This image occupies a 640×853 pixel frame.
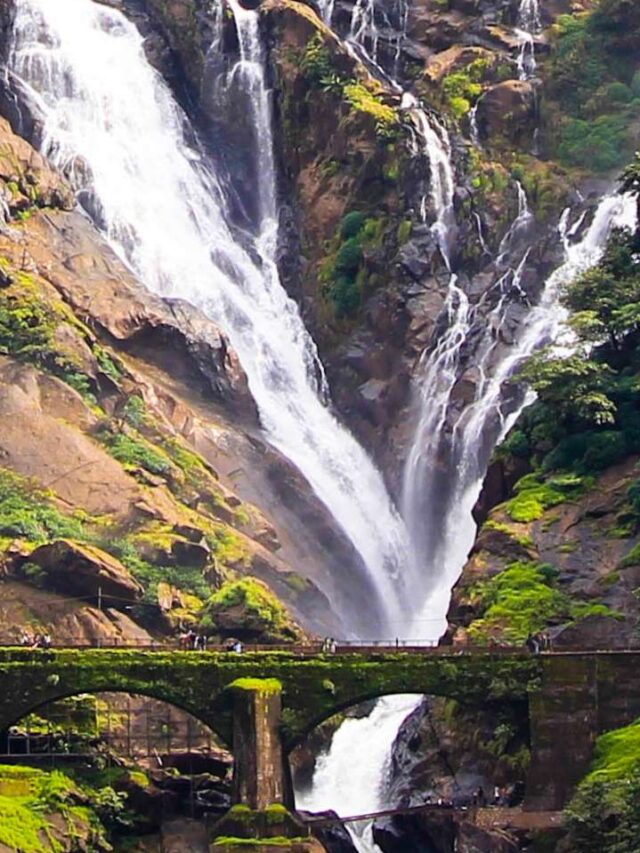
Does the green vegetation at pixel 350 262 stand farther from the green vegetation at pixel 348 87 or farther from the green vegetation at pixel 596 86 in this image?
the green vegetation at pixel 596 86

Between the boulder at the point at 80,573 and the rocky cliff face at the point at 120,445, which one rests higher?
the rocky cliff face at the point at 120,445

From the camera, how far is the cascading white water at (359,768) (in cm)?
8756

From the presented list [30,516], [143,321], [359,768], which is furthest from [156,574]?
[143,321]

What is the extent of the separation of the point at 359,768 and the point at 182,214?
42555mm

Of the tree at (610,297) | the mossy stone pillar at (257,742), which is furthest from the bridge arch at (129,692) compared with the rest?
the tree at (610,297)

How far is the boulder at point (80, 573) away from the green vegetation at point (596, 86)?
42.3 metres

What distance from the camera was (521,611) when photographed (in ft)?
284

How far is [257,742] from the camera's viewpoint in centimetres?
7875

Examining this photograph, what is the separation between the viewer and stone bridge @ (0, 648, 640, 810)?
79.0 meters

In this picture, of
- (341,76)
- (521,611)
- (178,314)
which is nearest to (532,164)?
(341,76)

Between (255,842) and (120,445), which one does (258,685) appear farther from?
(120,445)

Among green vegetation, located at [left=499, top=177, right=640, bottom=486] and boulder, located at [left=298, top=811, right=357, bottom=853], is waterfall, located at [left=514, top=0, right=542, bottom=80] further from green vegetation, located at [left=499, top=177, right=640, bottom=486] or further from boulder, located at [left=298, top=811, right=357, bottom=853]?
boulder, located at [left=298, top=811, right=357, bottom=853]

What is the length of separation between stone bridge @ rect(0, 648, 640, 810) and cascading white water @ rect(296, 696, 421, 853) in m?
7.40

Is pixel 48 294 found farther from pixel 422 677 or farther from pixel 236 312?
pixel 422 677
